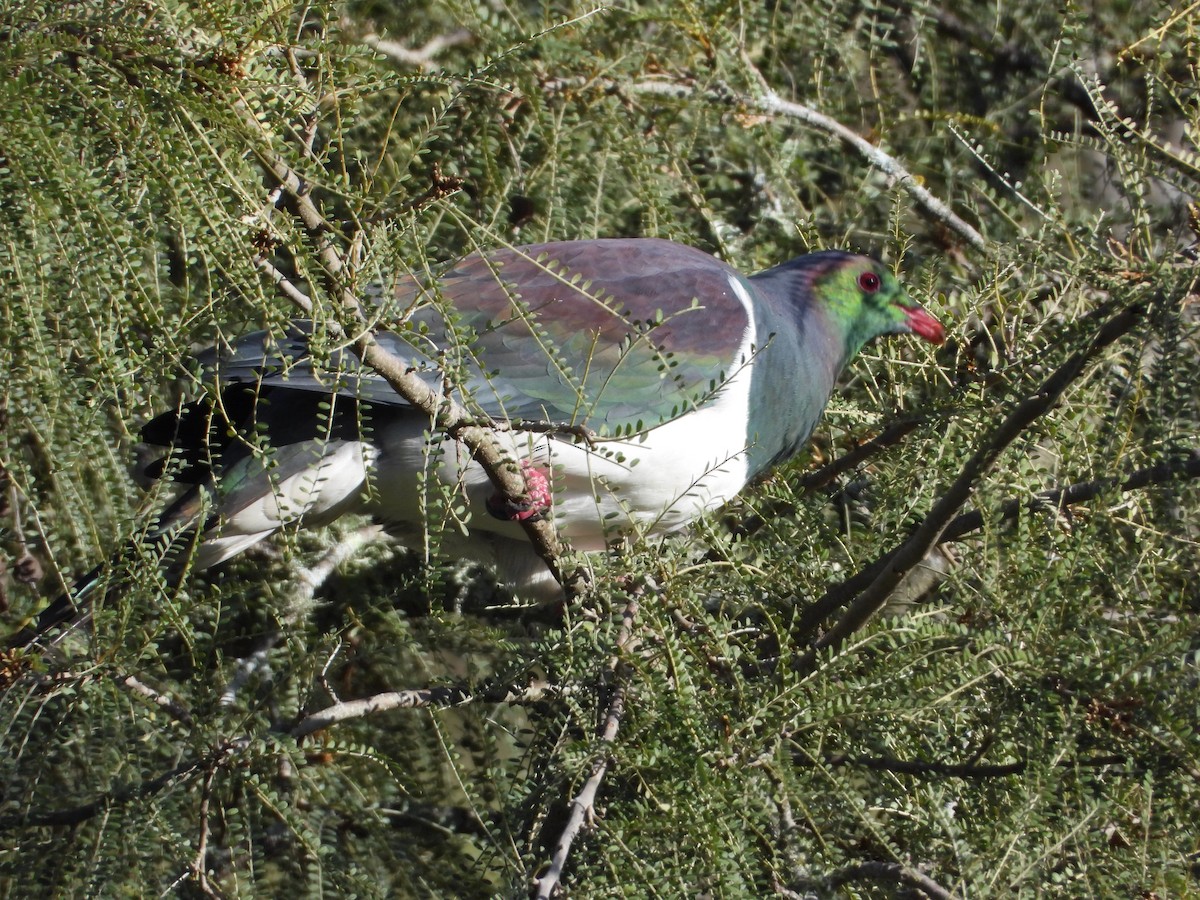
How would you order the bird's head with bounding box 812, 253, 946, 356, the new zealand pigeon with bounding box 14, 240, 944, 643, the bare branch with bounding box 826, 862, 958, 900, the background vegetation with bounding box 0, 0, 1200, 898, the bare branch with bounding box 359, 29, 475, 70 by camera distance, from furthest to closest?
the bird's head with bounding box 812, 253, 946, 356 < the bare branch with bounding box 359, 29, 475, 70 < the new zealand pigeon with bounding box 14, 240, 944, 643 < the bare branch with bounding box 826, 862, 958, 900 < the background vegetation with bounding box 0, 0, 1200, 898

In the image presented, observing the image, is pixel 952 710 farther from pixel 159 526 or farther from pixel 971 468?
pixel 159 526

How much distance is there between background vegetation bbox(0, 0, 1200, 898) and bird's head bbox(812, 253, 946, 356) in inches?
15.5

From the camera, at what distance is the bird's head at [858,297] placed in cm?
335

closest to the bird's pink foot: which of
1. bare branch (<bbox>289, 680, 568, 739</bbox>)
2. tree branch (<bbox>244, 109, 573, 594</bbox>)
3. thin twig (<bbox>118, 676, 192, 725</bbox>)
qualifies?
tree branch (<bbox>244, 109, 573, 594</bbox>)

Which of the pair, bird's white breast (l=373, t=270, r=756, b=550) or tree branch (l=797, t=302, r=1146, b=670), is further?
bird's white breast (l=373, t=270, r=756, b=550)

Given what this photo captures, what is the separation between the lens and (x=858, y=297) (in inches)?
134

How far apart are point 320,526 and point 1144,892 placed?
6.12 feet

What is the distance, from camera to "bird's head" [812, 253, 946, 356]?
11.0ft

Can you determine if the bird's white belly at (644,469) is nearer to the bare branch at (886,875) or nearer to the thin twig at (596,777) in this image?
the thin twig at (596,777)

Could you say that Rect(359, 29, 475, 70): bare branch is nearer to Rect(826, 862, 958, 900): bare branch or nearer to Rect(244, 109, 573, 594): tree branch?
Rect(244, 109, 573, 594): tree branch

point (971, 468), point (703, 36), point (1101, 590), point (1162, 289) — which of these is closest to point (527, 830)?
point (971, 468)

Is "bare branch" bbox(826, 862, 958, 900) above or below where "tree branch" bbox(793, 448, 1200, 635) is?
below

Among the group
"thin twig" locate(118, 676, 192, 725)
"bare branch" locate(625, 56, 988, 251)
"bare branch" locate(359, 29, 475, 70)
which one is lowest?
"thin twig" locate(118, 676, 192, 725)

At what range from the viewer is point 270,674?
273cm
